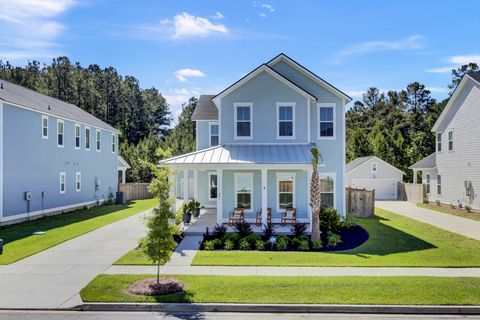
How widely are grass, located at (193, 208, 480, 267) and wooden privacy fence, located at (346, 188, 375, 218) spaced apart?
6.48 meters

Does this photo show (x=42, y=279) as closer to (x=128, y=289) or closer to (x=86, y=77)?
(x=128, y=289)

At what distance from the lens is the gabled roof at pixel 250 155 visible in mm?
17156

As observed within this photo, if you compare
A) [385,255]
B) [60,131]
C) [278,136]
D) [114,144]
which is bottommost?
[385,255]

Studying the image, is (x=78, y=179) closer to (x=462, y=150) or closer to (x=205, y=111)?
(x=205, y=111)

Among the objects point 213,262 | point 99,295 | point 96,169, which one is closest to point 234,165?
point 213,262

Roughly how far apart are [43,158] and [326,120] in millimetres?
17399

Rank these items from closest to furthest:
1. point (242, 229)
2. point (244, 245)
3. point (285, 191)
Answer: point (244, 245)
point (242, 229)
point (285, 191)

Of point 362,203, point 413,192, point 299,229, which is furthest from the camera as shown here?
point 413,192

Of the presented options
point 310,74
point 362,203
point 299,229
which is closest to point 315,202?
point 299,229

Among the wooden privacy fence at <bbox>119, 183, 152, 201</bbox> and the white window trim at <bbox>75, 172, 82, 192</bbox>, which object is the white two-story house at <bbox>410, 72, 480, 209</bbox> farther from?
the white window trim at <bbox>75, 172, 82, 192</bbox>

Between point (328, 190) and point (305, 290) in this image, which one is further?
point (328, 190)

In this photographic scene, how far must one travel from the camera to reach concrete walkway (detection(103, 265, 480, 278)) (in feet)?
35.6

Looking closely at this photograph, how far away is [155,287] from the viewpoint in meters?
9.45

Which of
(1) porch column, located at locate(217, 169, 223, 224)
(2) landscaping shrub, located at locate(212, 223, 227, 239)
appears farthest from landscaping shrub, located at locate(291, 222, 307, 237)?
(1) porch column, located at locate(217, 169, 223, 224)
